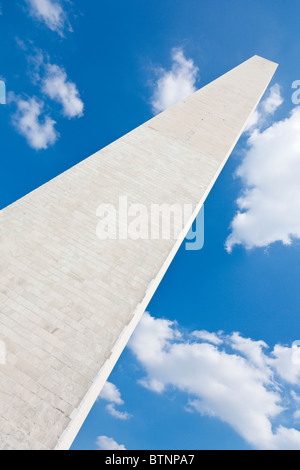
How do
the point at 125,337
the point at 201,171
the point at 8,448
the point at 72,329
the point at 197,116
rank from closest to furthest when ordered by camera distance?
the point at 8,448, the point at 72,329, the point at 125,337, the point at 201,171, the point at 197,116

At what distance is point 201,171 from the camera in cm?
1291

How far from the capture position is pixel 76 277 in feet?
24.9

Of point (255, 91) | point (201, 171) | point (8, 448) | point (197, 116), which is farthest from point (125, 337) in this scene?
point (255, 91)

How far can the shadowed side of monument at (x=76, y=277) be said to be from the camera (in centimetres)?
531

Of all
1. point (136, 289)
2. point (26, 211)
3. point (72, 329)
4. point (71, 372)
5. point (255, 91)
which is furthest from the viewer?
point (255, 91)

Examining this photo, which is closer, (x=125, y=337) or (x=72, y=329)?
(x=72, y=329)

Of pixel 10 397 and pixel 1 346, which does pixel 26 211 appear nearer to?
pixel 1 346

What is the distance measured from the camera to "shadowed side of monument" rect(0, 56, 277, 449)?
5.31 meters

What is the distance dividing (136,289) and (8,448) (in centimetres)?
406

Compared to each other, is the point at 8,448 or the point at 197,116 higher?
the point at 197,116

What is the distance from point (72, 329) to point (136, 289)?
6.36 feet

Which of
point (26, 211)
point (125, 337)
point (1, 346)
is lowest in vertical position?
point (1, 346)
